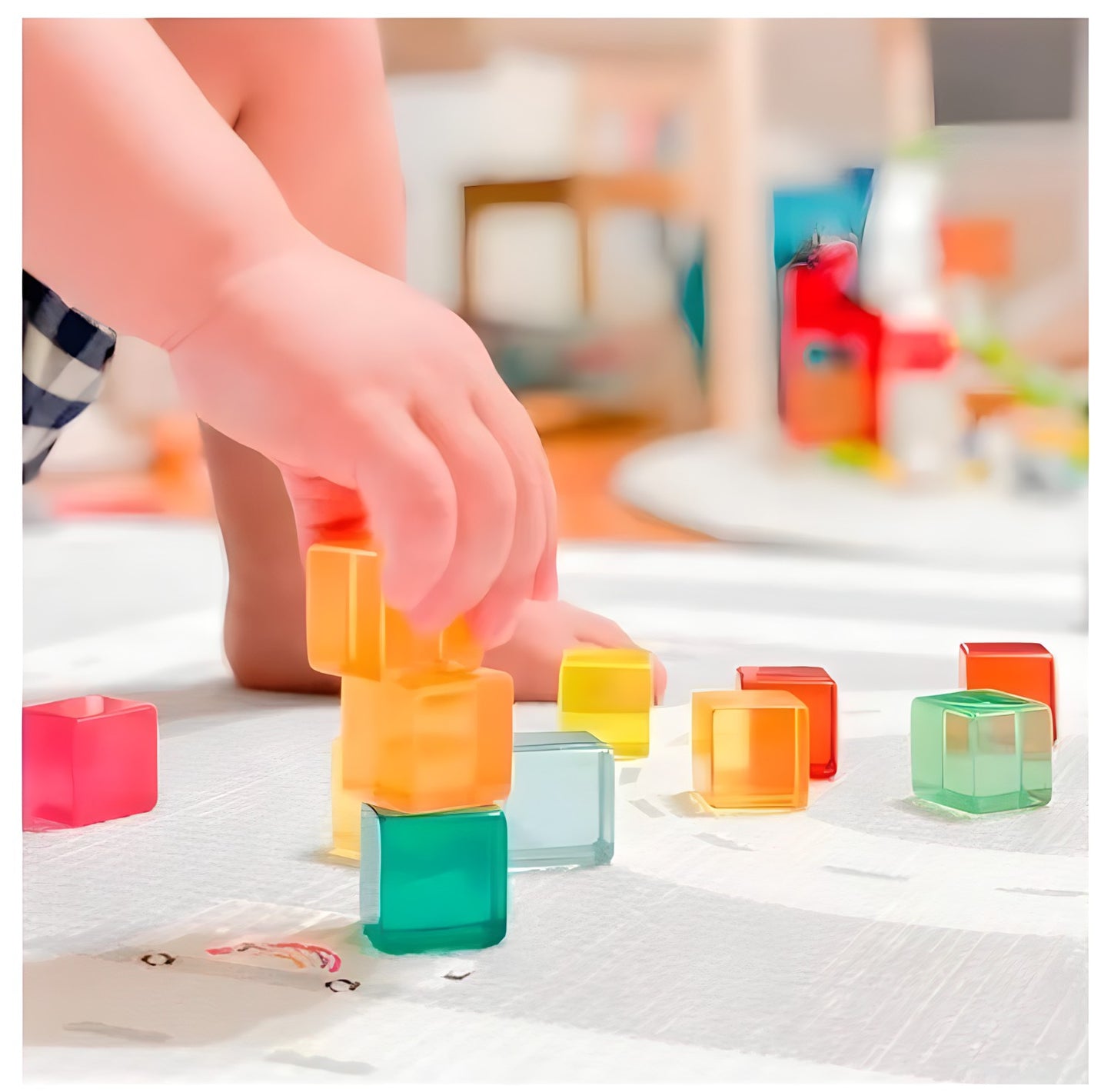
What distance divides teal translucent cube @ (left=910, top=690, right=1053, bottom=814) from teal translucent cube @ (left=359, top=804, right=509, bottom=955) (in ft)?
0.84

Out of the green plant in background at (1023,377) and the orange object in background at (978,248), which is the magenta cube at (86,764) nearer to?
the green plant in background at (1023,377)

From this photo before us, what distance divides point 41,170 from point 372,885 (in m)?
0.27

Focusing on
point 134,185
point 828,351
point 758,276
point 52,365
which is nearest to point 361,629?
point 134,185

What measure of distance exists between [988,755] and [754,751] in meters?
0.11

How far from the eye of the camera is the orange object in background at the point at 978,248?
8.48 feet

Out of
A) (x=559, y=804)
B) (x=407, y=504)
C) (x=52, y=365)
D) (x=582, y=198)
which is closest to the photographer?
(x=407, y=504)

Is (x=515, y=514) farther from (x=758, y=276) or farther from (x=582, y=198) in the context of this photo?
(x=582, y=198)

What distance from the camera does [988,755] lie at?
25.9 inches

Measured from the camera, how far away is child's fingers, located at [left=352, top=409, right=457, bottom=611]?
473 millimetres

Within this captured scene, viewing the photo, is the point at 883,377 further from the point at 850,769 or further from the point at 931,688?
the point at 850,769

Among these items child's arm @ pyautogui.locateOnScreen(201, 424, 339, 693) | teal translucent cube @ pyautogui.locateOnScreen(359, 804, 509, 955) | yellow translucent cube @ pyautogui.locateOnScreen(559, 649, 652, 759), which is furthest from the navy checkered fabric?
teal translucent cube @ pyautogui.locateOnScreen(359, 804, 509, 955)

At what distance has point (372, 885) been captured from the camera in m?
0.49
